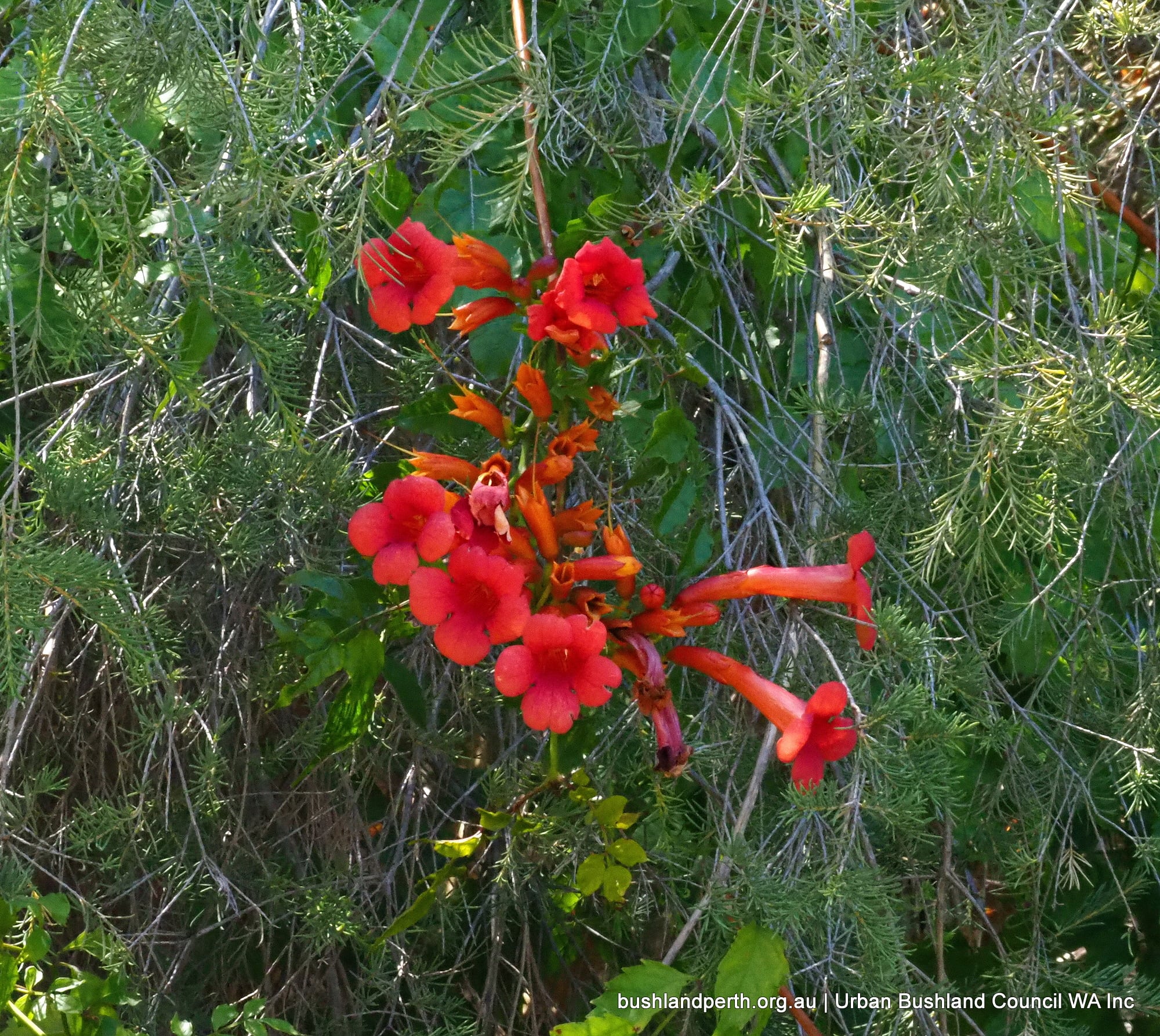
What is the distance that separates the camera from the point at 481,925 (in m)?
1.72

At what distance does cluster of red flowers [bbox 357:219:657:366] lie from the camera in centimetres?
99

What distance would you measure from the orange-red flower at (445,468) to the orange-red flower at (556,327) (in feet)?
0.56

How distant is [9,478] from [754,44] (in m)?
1.16

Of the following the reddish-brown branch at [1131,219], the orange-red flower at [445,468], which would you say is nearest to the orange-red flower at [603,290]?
the orange-red flower at [445,468]

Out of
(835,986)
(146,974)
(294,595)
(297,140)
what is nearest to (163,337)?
(297,140)

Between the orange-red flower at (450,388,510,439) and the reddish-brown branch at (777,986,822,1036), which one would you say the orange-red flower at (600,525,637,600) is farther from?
the reddish-brown branch at (777,986,822,1036)

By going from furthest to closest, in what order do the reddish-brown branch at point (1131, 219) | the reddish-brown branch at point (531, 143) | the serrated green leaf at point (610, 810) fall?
the reddish-brown branch at point (1131, 219) → the serrated green leaf at point (610, 810) → the reddish-brown branch at point (531, 143)

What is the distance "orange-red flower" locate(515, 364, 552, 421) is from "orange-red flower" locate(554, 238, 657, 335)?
70 millimetres

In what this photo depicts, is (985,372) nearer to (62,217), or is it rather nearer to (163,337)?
(163,337)

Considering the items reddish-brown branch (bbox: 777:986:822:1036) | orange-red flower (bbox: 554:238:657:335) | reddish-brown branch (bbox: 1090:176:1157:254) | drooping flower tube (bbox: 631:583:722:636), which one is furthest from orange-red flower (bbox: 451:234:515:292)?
reddish-brown branch (bbox: 1090:176:1157:254)

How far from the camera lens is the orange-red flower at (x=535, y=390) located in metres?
1.03

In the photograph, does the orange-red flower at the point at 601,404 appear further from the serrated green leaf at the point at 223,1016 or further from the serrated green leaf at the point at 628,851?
the serrated green leaf at the point at 223,1016

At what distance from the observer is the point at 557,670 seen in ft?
3.25

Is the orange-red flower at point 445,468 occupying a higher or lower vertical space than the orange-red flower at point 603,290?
lower
